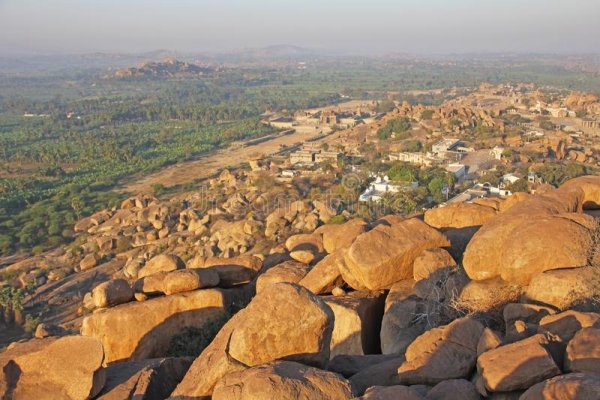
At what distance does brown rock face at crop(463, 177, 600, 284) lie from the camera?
8617mm

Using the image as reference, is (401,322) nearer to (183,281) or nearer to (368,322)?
(368,322)

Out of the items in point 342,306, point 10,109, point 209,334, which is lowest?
point 10,109

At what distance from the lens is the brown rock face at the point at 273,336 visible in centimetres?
689

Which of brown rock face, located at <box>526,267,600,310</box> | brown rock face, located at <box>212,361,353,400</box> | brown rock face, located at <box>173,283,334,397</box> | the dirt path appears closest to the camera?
brown rock face, located at <box>212,361,353,400</box>

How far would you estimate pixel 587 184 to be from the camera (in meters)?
12.4

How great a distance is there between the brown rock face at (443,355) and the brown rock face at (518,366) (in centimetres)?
45

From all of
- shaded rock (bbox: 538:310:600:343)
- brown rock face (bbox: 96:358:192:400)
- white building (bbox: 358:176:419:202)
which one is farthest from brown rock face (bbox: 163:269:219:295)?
Result: white building (bbox: 358:176:419:202)

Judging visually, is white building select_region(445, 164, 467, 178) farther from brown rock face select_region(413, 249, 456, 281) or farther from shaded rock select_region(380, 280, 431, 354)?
shaded rock select_region(380, 280, 431, 354)

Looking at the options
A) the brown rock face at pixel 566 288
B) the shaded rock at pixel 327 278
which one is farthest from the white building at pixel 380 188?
the brown rock face at pixel 566 288

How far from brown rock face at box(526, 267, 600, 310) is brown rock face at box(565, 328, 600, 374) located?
2.06 m

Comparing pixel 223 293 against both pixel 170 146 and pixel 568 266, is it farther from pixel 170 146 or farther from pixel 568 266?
pixel 170 146

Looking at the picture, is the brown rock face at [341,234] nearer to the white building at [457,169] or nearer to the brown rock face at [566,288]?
the brown rock face at [566,288]

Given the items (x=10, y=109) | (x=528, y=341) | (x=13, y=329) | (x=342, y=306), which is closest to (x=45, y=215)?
(x=13, y=329)

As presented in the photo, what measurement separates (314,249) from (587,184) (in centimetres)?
653
